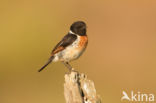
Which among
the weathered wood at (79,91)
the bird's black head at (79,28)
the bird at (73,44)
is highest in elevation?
the bird's black head at (79,28)

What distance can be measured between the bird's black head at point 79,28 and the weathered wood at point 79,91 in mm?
1993

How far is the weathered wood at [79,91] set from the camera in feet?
22.6

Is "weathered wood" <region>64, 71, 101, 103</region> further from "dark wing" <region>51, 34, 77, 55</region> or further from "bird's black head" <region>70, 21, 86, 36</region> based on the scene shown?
"bird's black head" <region>70, 21, 86, 36</region>

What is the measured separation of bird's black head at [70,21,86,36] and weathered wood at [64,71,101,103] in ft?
6.54

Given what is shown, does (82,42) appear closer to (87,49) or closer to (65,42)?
(65,42)

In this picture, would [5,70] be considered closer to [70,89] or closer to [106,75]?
[106,75]

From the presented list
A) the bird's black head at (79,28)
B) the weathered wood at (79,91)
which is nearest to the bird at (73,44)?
the bird's black head at (79,28)

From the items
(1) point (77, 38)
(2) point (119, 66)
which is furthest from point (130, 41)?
(1) point (77, 38)

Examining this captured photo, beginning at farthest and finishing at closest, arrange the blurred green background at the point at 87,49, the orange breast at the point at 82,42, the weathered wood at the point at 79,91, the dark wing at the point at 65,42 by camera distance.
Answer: the blurred green background at the point at 87,49 < the orange breast at the point at 82,42 < the dark wing at the point at 65,42 < the weathered wood at the point at 79,91

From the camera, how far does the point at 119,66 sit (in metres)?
16.0

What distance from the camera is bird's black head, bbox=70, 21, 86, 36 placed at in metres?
9.23

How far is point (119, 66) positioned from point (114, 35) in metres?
2.12

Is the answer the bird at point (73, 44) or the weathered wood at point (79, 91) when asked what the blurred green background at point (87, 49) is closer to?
the bird at point (73, 44)

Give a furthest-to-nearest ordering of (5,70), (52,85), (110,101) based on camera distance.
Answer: (5,70) → (52,85) → (110,101)
